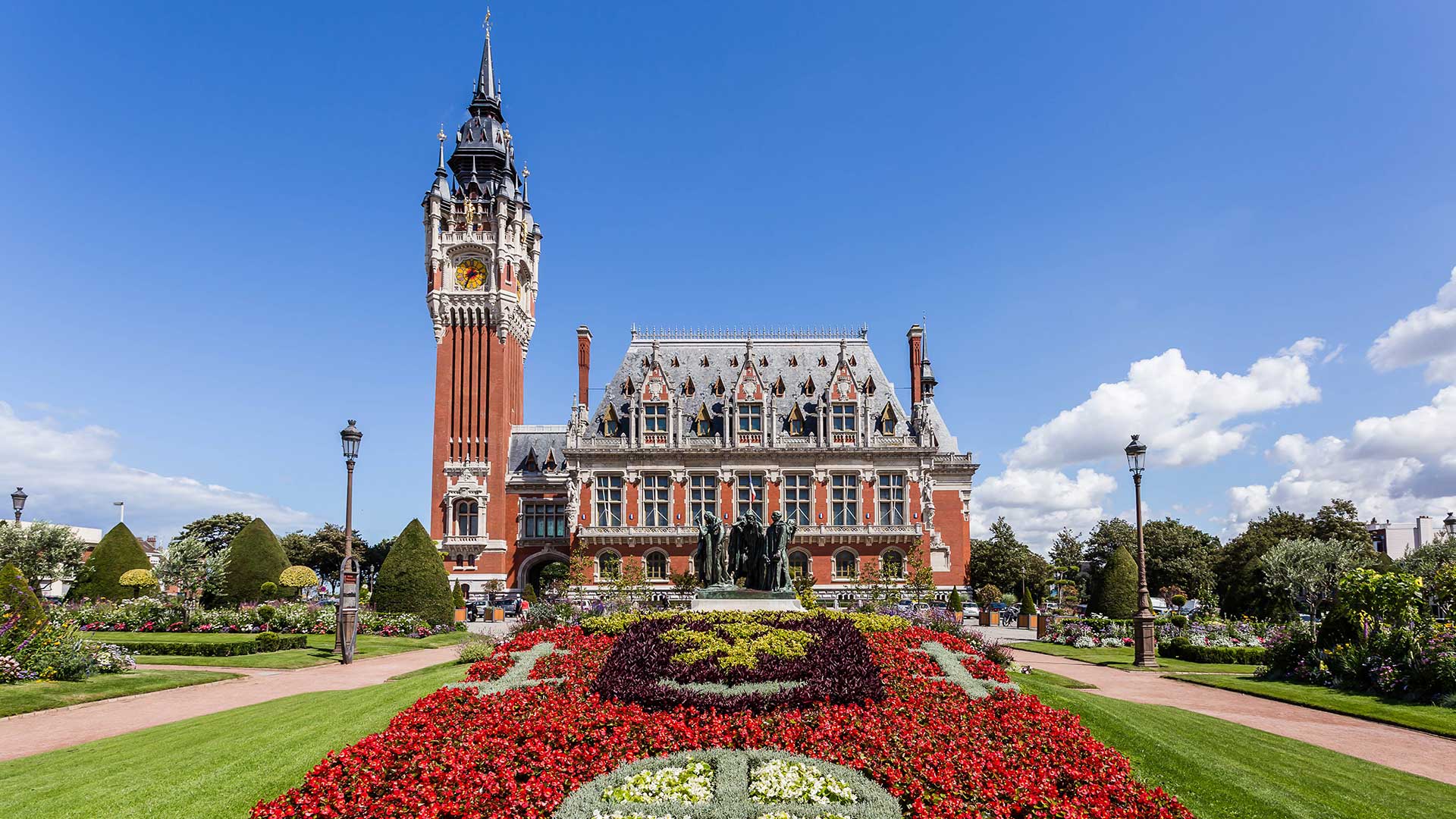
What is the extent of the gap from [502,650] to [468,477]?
44.1 m

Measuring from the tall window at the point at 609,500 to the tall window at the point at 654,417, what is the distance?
3.85 m

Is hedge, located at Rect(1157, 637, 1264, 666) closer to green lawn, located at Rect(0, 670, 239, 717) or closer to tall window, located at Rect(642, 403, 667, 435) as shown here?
green lawn, located at Rect(0, 670, 239, 717)

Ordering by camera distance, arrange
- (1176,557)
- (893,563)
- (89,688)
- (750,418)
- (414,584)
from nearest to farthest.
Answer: (89,688), (414,584), (893,563), (750,418), (1176,557)

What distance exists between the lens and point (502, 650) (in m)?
16.1

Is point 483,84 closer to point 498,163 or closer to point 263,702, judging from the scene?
point 498,163

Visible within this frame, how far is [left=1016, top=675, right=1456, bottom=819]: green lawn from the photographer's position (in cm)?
1021

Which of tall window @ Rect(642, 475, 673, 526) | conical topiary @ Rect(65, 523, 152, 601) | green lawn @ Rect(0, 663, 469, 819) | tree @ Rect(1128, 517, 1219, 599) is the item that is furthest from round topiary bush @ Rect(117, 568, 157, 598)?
tree @ Rect(1128, 517, 1219, 599)

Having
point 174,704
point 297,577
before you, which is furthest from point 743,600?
point 297,577

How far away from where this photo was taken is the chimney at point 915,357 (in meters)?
57.8

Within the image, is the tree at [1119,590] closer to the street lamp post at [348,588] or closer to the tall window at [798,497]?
the tall window at [798,497]

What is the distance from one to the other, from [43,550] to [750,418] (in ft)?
138

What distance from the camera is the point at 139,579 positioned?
39.6m

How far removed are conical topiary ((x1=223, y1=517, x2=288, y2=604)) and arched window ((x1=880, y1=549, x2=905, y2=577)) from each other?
34584mm

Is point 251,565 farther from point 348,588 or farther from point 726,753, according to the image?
point 726,753
